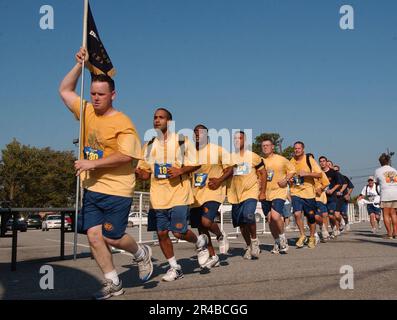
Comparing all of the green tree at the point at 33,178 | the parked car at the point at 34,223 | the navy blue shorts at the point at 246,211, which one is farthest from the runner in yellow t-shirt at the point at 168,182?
the green tree at the point at 33,178

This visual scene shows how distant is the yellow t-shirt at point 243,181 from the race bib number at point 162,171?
2.15m

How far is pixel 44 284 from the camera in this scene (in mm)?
5562

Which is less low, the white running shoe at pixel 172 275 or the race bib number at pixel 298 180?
the race bib number at pixel 298 180

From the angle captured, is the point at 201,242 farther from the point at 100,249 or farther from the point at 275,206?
the point at 275,206

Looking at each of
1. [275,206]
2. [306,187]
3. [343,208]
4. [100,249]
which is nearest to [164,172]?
[100,249]

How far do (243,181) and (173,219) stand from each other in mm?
2396

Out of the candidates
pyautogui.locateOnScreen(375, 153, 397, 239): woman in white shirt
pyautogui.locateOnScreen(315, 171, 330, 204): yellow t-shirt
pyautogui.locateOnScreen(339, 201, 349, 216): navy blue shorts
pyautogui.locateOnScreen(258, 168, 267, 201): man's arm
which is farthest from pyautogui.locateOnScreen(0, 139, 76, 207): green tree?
pyautogui.locateOnScreen(258, 168, 267, 201): man's arm

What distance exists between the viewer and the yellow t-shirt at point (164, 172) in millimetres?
6201

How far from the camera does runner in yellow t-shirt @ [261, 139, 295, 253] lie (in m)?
9.31

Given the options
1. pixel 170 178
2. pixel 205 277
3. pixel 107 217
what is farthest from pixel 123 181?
pixel 205 277

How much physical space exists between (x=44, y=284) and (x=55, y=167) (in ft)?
188

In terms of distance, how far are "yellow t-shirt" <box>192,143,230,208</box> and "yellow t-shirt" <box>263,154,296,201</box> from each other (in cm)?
212
